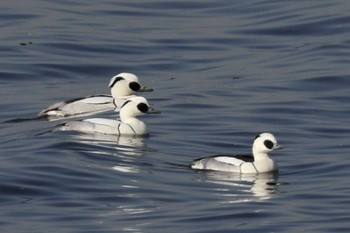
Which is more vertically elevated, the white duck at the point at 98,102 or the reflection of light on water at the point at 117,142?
the white duck at the point at 98,102

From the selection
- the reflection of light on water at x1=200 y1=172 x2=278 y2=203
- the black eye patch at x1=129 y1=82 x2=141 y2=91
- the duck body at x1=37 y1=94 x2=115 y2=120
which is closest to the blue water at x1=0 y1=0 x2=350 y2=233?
the reflection of light on water at x1=200 y1=172 x2=278 y2=203

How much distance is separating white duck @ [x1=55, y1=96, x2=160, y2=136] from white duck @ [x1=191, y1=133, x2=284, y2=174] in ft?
9.87

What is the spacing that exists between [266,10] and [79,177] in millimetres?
19117

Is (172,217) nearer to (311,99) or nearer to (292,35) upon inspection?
(311,99)

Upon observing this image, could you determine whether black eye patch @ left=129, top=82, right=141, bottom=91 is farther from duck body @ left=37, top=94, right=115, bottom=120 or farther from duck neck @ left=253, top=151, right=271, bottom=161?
duck neck @ left=253, top=151, right=271, bottom=161

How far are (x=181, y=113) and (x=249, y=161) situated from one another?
5483 mm

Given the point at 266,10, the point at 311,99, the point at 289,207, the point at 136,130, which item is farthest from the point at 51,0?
the point at 289,207

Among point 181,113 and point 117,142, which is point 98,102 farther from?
point 117,142

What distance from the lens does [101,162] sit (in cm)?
2191

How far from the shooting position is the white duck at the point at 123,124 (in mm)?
24188

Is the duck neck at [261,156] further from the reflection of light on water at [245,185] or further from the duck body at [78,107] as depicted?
the duck body at [78,107]

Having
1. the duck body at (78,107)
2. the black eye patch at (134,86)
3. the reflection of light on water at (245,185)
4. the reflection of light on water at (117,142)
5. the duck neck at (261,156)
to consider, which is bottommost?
the reflection of light on water at (245,185)

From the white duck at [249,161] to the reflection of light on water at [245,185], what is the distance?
3.3 inches

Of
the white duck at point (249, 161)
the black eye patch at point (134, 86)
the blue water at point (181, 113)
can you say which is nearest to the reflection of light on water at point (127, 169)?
the blue water at point (181, 113)
